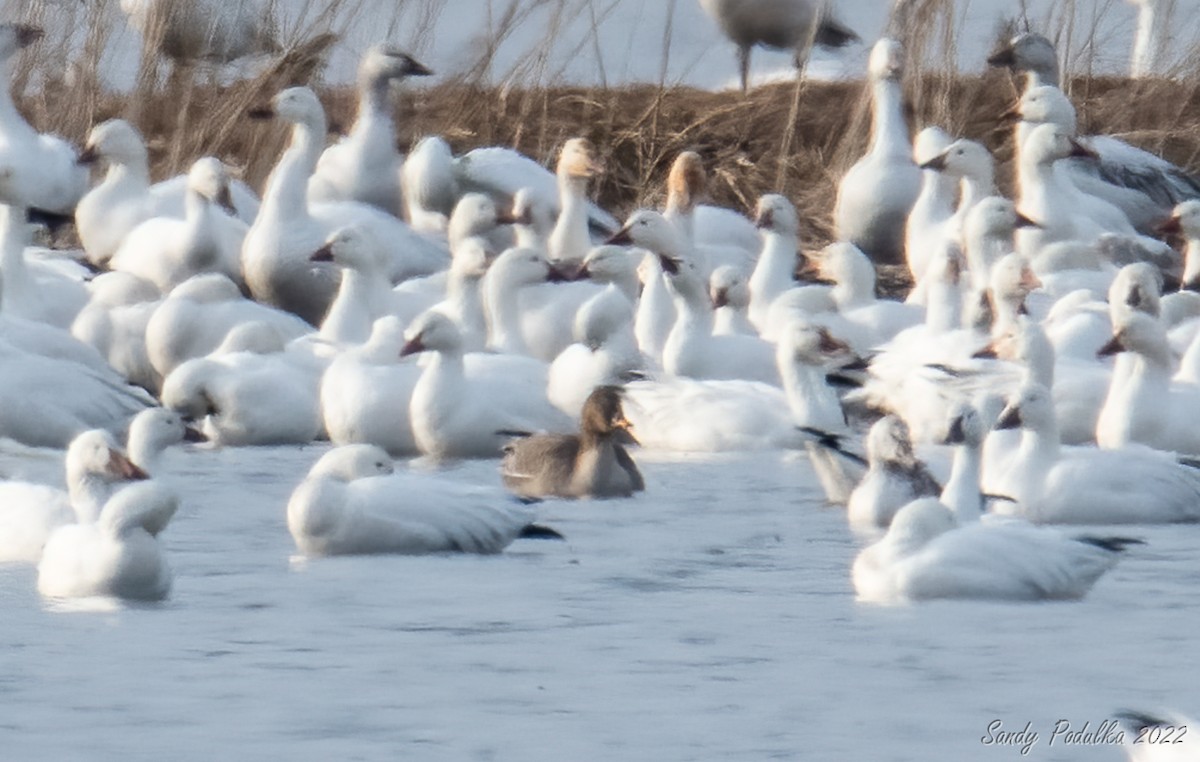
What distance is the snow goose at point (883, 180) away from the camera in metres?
14.5

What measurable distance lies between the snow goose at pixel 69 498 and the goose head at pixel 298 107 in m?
6.15

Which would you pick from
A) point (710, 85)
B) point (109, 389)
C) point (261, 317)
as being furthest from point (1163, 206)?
point (109, 389)

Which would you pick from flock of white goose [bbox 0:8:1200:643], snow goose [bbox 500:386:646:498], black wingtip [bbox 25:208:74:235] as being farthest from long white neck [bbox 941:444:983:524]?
black wingtip [bbox 25:208:74:235]

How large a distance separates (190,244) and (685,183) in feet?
7.85

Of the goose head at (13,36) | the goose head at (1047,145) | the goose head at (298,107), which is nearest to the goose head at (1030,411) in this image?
the goose head at (1047,145)

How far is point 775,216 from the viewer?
13195 millimetres

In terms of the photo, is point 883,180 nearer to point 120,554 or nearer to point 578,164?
point 578,164

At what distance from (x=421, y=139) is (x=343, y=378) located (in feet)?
17.5

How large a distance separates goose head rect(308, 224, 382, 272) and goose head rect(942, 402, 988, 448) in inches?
164

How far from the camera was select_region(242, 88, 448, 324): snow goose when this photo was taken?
13.2 meters

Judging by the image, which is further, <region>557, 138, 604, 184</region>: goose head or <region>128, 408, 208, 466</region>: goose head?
<region>557, 138, 604, 184</region>: goose head

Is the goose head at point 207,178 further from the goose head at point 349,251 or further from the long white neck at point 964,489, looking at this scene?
the long white neck at point 964,489

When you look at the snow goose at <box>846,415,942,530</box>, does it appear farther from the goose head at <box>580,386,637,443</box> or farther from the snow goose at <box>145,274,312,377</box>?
the snow goose at <box>145,274,312,377</box>

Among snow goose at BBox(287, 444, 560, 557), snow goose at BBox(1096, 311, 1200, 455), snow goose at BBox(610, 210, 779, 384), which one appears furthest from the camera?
snow goose at BBox(610, 210, 779, 384)
